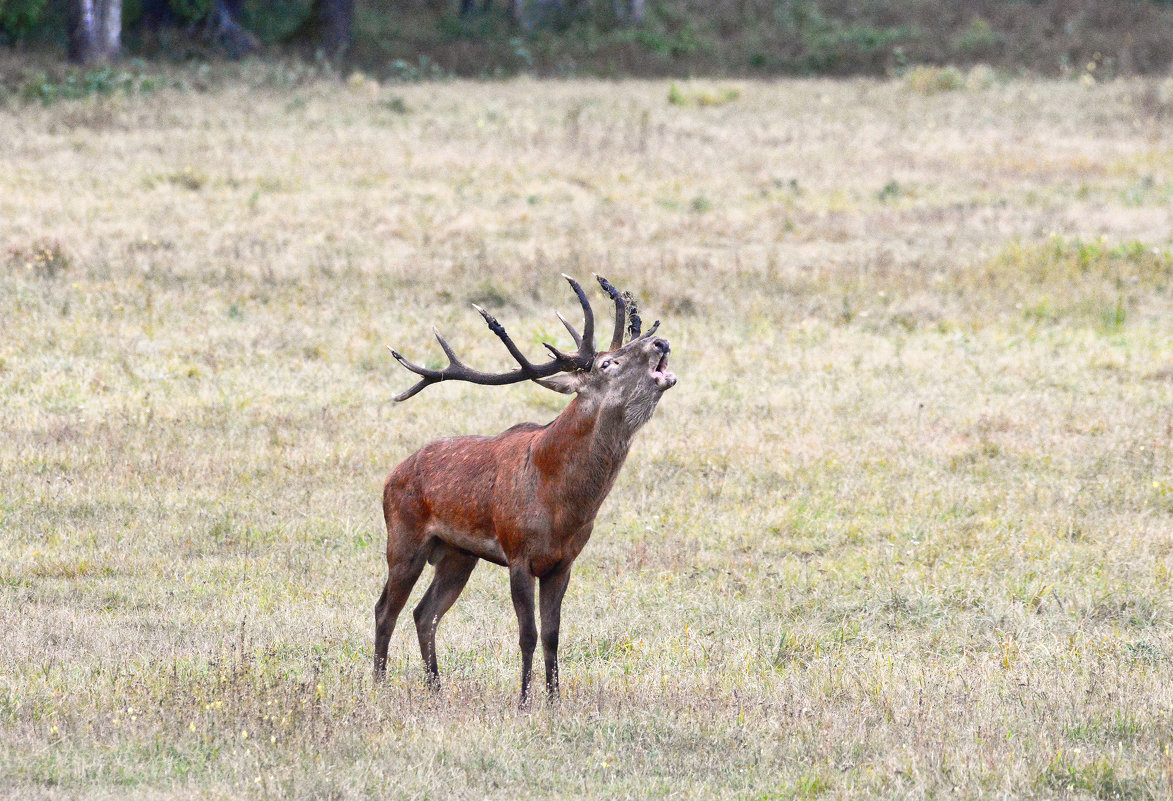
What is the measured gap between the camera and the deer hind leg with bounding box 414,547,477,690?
7436 millimetres

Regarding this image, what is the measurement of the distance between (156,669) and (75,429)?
5.77 m

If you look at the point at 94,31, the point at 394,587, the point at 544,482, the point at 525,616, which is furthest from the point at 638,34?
the point at 525,616

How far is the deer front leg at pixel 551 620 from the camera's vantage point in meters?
6.95

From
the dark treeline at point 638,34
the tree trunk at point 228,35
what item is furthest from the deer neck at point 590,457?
the tree trunk at point 228,35

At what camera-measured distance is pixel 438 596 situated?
7.66 m

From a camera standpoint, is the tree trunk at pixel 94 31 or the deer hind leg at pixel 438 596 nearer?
the deer hind leg at pixel 438 596

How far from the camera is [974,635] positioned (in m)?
8.79

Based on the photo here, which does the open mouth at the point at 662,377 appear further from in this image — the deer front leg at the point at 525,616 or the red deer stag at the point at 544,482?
the deer front leg at the point at 525,616

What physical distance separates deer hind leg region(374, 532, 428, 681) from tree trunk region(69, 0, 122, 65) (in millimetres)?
29160

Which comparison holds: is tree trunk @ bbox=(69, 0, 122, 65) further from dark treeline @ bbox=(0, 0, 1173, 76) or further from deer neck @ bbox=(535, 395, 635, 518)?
deer neck @ bbox=(535, 395, 635, 518)

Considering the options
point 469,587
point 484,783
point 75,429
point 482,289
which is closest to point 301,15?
point 482,289

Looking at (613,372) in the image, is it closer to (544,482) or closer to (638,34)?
(544,482)

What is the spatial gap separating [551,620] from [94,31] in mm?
31536

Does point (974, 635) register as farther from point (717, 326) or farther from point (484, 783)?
point (717, 326)
